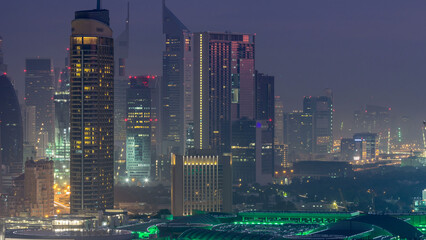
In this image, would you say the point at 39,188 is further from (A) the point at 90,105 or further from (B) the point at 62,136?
(B) the point at 62,136

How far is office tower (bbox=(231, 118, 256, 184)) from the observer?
194 m

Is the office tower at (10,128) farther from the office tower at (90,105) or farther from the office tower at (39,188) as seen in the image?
the office tower at (90,105)

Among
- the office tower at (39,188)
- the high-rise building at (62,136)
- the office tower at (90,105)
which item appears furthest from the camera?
the high-rise building at (62,136)

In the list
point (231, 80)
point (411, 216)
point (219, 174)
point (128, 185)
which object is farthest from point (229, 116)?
point (411, 216)

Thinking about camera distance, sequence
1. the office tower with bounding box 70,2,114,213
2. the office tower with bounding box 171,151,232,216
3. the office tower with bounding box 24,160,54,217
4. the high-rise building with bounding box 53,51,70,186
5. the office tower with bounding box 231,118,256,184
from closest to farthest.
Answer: the office tower with bounding box 70,2,114,213 → the office tower with bounding box 171,151,232,216 → the office tower with bounding box 24,160,54,217 → the high-rise building with bounding box 53,51,70,186 → the office tower with bounding box 231,118,256,184

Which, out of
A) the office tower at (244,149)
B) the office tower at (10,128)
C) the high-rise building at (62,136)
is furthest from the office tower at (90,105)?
the office tower at (244,149)

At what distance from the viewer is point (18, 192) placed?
138250 mm

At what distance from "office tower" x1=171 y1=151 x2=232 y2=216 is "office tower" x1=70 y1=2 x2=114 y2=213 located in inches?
340

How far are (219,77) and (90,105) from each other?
72201 mm

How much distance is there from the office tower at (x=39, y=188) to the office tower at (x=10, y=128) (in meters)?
36.5

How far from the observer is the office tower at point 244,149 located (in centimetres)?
19450

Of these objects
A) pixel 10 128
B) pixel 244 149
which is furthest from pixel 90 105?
pixel 244 149

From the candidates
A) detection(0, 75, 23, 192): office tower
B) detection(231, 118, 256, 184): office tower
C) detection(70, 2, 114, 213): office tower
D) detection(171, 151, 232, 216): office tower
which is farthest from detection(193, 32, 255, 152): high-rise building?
detection(70, 2, 114, 213): office tower

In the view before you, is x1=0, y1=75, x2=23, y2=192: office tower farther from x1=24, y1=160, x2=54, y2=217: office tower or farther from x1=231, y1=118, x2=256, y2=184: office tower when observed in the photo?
x1=24, y1=160, x2=54, y2=217: office tower
